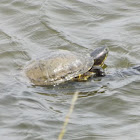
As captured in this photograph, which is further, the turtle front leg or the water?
the turtle front leg

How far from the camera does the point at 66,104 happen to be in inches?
189

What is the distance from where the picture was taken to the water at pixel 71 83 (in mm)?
4070

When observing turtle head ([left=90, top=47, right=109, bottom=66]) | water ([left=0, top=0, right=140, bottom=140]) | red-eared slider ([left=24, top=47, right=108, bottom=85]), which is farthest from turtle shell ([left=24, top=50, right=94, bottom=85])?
turtle head ([left=90, top=47, right=109, bottom=66])

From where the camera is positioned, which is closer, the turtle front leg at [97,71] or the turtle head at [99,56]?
the turtle front leg at [97,71]

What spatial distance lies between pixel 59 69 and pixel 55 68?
62 mm

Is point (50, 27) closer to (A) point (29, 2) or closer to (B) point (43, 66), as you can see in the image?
(A) point (29, 2)

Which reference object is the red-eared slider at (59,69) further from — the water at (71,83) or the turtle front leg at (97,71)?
the water at (71,83)

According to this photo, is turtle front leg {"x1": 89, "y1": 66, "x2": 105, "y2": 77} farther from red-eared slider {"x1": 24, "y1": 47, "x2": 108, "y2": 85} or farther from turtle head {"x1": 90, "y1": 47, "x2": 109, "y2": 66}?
turtle head {"x1": 90, "y1": 47, "x2": 109, "y2": 66}

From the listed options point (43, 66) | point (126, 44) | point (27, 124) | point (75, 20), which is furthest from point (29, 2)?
point (27, 124)

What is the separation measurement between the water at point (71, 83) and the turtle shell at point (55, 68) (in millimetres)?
112

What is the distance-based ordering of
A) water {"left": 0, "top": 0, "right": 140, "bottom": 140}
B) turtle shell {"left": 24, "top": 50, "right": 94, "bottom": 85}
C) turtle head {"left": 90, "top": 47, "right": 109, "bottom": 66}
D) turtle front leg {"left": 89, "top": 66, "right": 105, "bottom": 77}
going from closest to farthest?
1. water {"left": 0, "top": 0, "right": 140, "bottom": 140}
2. turtle shell {"left": 24, "top": 50, "right": 94, "bottom": 85}
3. turtle front leg {"left": 89, "top": 66, "right": 105, "bottom": 77}
4. turtle head {"left": 90, "top": 47, "right": 109, "bottom": 66}

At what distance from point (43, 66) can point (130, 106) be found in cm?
134

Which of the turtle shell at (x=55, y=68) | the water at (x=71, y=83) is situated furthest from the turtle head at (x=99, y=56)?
the turtle shell at (x=55, y=68)

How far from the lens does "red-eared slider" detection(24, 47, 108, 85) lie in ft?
17.3
